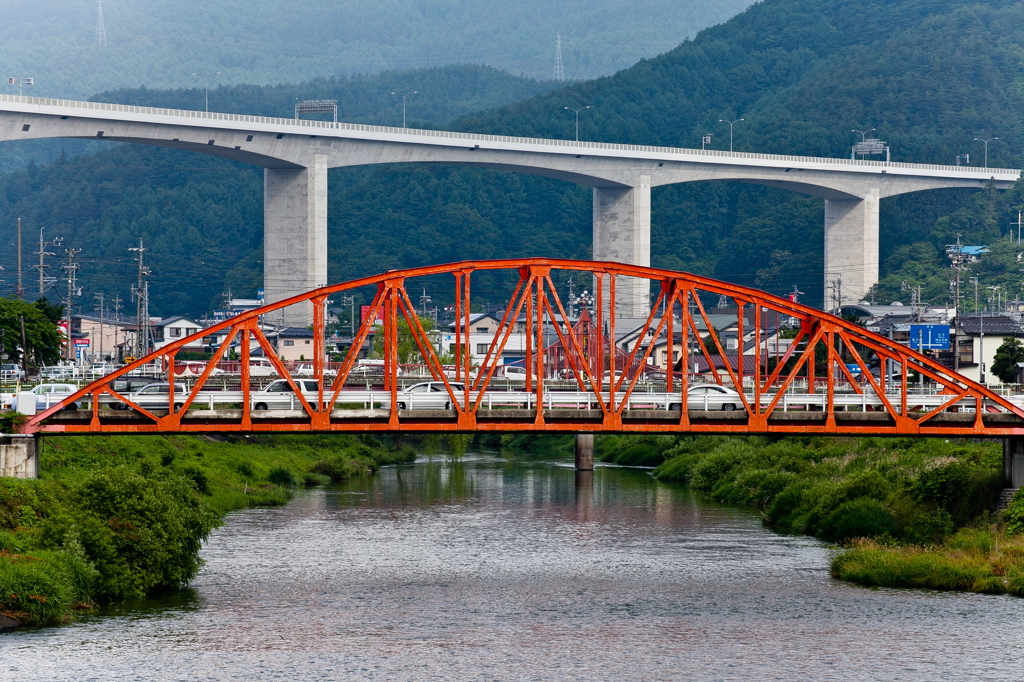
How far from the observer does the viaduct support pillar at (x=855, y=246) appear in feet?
522

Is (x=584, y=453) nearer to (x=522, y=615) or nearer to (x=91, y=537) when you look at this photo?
(x=522, y=615)

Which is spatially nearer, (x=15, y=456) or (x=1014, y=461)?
(x=15, y=456)

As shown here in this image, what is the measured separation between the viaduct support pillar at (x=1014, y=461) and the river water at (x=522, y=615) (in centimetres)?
708

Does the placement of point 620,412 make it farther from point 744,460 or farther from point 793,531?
point 744,460

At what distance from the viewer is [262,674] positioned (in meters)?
35.7

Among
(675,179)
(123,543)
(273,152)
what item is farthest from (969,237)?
(123,543)

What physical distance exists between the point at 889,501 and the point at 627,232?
97027 millimetres

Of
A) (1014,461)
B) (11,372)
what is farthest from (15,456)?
(11,372)

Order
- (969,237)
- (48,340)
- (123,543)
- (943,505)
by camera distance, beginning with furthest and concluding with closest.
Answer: (969,237) → (48,340) → (943,505) → (123,543)

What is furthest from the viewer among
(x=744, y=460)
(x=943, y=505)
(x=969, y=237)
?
(x=969, y=237)

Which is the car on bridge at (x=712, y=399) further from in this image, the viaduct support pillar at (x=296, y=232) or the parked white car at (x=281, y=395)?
the viaduct support pillar at (x=296, y=232)

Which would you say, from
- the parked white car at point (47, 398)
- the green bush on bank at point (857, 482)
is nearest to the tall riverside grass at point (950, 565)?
the green bush on bank at point (857, 482)

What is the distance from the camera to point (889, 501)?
5388 centimetres

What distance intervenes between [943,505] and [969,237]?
5057 inches
